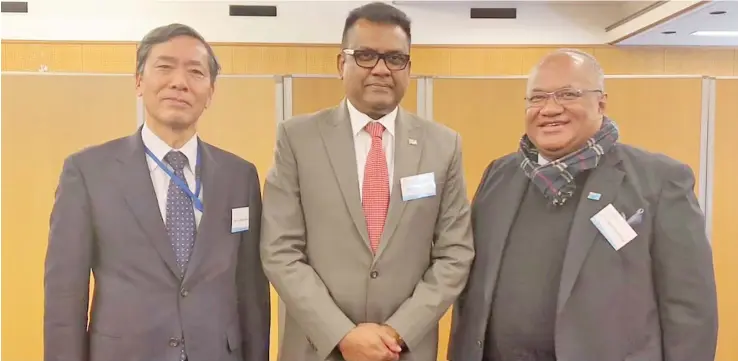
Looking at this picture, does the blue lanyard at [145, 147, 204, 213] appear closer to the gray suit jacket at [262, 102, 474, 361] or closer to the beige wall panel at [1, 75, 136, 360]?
the gray suit jacket at [262, 102, 474, 361]

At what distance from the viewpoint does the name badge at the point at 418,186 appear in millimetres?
1897

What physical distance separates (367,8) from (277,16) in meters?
4.43

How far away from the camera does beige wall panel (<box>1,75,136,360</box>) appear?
11.9 feet

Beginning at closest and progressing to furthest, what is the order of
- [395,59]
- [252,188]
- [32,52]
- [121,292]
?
[121,292]
[395,59]
[252,188]
[32,52]

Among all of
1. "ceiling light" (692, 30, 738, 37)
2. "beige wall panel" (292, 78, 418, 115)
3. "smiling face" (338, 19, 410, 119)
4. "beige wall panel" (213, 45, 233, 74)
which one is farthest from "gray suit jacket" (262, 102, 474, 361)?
"ceiling light" (692, 30, 738, 37)

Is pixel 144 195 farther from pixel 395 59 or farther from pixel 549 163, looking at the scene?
pixel 549 163

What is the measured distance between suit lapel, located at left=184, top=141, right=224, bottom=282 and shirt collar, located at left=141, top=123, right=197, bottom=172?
0.13 ft

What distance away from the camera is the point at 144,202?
178 cm

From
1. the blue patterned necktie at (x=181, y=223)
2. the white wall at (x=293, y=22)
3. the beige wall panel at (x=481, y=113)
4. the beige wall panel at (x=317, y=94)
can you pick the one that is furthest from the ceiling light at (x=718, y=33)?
the blue patterned necktie at (x=181, y=223)

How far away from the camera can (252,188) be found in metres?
2.04

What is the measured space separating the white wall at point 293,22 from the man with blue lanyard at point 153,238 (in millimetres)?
4329

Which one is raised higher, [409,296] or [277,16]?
[277,16]

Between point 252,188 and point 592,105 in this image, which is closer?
point 592,105

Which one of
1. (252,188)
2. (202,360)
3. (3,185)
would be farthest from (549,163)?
(3,185)
